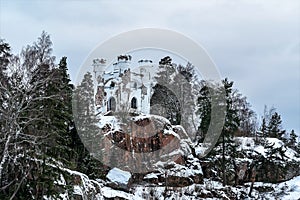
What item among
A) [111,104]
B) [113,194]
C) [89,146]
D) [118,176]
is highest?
[111,104]

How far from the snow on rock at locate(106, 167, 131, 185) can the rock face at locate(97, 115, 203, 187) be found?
43.8 inches

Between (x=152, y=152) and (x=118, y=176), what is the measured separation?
3.69 metres

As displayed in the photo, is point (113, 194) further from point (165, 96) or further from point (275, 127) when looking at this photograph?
point (275, 127)

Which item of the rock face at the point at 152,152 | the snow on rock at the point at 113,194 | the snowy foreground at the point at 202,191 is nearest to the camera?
the snow on rock at the point at 113,194

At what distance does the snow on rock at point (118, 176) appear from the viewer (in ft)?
73.8

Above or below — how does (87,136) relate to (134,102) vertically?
below

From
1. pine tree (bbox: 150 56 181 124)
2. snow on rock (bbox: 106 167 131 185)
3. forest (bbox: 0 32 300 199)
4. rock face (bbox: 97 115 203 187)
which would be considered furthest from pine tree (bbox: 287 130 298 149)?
snow on rock (bbox: 106 167 131 185)

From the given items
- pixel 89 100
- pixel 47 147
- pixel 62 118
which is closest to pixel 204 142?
pixel 89 100

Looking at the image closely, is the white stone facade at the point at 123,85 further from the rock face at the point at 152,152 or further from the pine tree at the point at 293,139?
the pine tree at the point at 293,139

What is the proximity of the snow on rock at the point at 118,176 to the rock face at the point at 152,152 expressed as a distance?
1.11 meters

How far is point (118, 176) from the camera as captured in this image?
74.7ft

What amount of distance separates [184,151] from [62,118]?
11805 millimetres

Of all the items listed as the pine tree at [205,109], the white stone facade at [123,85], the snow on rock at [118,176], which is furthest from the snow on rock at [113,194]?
the white stone facade at [123,85]

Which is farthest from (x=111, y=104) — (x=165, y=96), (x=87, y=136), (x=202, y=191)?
(x=202, y=191)
